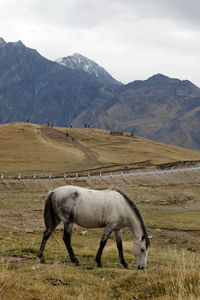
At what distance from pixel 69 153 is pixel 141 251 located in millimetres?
95276

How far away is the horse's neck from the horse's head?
181 millimetres

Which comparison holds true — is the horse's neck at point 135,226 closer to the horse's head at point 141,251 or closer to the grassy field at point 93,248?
the horse's head at point 141,251

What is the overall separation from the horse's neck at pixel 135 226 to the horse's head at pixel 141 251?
0.59ft

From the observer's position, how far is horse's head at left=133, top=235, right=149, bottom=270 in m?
13.1

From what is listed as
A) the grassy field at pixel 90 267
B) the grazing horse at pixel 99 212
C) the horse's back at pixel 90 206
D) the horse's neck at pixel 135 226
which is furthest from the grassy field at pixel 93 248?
the horse's back at pixel 90 206

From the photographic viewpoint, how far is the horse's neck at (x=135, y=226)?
13531 mm

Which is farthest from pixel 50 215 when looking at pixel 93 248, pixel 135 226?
pixel 93 248

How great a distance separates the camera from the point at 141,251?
13.2 meters

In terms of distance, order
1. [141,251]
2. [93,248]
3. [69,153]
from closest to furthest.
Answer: [141,251] → [93,248] → [69,153]

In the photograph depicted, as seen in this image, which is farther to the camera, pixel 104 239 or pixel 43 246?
pixel 43 246

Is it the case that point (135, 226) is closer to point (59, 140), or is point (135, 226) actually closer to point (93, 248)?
point (93, 248)

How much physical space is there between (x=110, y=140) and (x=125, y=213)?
442ft

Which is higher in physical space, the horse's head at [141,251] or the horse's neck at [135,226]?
the horse's neck at [135,226]

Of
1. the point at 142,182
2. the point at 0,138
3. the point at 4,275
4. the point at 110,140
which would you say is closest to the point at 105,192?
the point at 4,275
